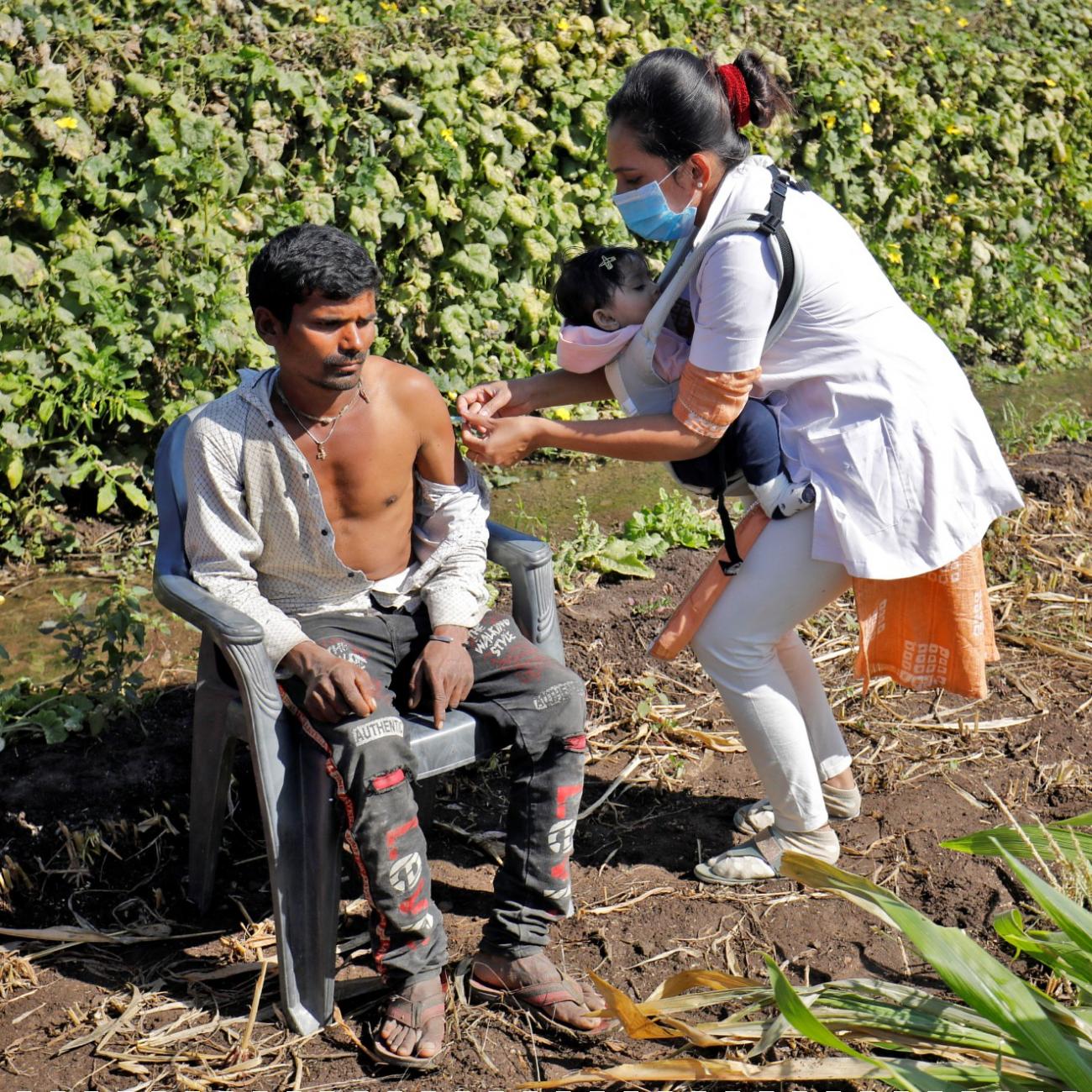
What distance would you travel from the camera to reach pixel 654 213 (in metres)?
3.09

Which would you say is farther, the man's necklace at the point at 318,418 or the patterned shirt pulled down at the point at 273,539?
the man's necklace at the point at 318,418

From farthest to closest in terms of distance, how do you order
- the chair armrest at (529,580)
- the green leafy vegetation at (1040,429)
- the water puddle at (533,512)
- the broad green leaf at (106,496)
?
1. the green leafy vegetation at (1040,429)
2. the broad green leaf at (106,496)
3. the water puddle at (533,512)
4. the chair armrest at (529,580)

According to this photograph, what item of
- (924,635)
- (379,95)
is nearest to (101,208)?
(379,95)

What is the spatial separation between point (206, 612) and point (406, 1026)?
1.01 metres

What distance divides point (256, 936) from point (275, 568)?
3.11ft

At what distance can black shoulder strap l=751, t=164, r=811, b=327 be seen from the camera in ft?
9.73

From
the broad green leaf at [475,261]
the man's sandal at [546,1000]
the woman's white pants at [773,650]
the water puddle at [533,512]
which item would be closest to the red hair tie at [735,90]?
the woman's white pants at [773,650]

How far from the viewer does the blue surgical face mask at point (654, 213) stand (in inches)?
120

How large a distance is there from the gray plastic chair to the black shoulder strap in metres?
1.23

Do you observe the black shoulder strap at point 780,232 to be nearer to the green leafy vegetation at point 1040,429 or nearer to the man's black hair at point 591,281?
the man's black hair at point 591,281

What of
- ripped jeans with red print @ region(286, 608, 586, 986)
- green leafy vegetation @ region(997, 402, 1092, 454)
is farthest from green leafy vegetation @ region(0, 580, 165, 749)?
green leafy vegetation @ region(997, 402, 1092, 454)

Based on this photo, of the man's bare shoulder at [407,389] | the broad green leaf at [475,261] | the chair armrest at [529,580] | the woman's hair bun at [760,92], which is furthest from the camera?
the broad green leaf at [475,261]

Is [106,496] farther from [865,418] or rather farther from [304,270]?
[865,418]

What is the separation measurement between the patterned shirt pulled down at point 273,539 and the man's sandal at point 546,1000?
88cm
